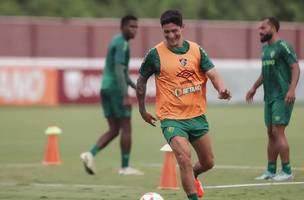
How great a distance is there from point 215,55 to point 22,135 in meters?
18.6

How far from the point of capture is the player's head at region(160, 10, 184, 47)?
10.7 metres

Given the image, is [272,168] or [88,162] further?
[88,162]

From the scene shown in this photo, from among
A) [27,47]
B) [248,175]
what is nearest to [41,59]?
[27,47]

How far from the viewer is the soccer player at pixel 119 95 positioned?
15.0 meters

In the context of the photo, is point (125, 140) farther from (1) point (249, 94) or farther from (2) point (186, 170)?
(2) point (186, 170)

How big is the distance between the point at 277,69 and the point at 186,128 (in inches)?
132

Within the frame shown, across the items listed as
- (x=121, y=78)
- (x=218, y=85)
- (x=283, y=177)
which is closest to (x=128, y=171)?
(x=121, y=78)

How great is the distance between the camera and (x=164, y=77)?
429 inches

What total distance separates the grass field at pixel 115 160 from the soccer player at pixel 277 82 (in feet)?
1.43

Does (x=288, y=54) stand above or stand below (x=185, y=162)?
above

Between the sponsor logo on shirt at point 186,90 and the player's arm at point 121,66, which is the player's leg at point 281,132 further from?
the sponsor logo on shirt at point 186,90

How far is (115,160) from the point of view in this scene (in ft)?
56.1

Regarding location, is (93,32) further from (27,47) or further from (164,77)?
(164,77)

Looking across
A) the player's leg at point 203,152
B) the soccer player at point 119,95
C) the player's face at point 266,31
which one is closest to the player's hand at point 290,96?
the player's face at point 266,31
